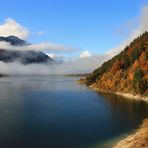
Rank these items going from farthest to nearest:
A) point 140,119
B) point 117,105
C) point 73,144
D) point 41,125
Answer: point 117,105, point 140,119, point 41,125, point 73,144

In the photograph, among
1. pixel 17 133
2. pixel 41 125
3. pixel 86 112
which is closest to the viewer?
pixel 17 133

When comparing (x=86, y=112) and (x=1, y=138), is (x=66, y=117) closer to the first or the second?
(x=86, y=112)

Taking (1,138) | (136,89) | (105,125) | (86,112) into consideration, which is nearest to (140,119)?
(105,125)

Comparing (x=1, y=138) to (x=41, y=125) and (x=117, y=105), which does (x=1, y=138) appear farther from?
(x=117, y=105)

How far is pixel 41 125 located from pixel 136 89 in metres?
94.0

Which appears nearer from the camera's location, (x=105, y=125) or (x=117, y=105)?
(x=105, y=125)

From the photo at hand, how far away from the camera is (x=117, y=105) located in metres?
152

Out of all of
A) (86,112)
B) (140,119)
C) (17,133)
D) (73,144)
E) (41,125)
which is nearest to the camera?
(73,144)

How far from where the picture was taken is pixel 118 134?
92062 mm

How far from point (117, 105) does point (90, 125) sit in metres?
50.4

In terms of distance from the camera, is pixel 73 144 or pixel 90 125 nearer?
pixel 73 144

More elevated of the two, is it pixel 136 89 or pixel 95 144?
pixel 136 89

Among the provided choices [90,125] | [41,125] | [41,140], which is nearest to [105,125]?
[90,125]

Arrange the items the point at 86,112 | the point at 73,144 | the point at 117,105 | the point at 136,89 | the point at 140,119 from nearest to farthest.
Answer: the point at 73,144, the point at 140,119, the point at 86,112, the point at 117,105, the point at 136,89
